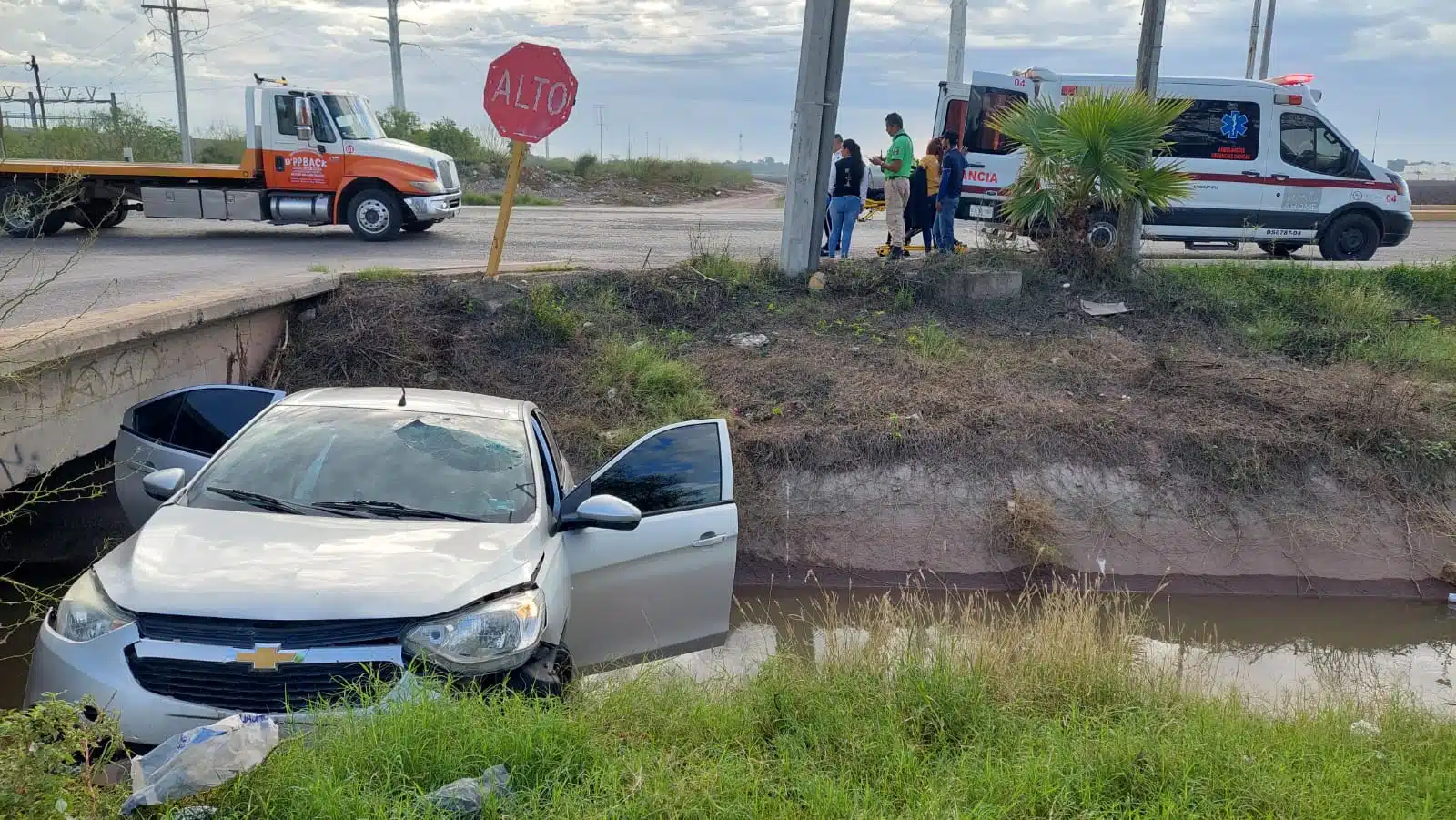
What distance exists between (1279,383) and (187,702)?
9726 mm

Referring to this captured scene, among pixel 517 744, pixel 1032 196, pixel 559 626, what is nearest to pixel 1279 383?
pixel 1032 196

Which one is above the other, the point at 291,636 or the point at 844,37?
the point at 844,37

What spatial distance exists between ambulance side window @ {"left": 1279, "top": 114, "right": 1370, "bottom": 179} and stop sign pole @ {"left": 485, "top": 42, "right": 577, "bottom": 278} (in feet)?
37.9

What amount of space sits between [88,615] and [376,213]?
45.5 ft

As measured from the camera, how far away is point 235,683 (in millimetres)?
3785

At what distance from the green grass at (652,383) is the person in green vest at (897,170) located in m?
4.43

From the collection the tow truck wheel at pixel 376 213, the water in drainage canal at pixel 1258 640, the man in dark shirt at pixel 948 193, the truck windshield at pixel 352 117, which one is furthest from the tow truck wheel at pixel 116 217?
the man in dark shirt at pixel 948 193

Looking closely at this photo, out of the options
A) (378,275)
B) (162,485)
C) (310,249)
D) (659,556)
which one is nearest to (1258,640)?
(659,556)

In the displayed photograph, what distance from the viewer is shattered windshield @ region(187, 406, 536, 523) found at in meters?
4.80

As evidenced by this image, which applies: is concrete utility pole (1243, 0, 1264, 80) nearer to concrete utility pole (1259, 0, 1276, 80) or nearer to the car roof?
concrete utility pole (1259, 0, 1276, 80)

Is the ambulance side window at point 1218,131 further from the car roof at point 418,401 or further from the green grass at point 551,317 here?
the car roof at point 418,401

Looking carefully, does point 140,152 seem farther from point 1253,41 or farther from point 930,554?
point 1253,41

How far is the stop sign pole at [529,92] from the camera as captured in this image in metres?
10.5

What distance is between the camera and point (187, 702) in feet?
12.3
